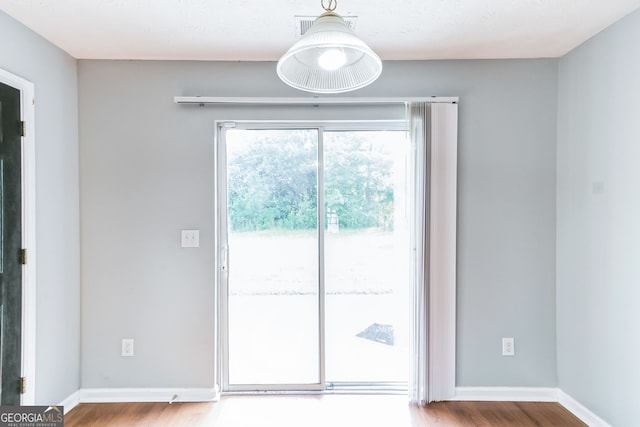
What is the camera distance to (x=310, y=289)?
8.59 feet

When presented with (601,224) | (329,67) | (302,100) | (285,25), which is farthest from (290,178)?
(601,224)

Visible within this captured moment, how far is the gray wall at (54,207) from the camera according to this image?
212cm

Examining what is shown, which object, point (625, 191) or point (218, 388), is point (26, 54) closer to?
point (218, 388)

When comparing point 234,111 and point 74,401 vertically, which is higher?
point 234,111

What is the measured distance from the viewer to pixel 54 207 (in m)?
2.27

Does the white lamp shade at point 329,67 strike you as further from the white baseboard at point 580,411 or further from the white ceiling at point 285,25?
the white baseboard at point 580,411

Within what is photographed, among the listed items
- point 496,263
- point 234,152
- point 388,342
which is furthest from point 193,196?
point 496,263

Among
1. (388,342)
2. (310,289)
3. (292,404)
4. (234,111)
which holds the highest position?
(234,111)

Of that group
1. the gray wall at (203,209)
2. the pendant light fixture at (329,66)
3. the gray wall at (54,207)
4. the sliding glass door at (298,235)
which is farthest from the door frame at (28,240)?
the pendant light fixture at (329,66)

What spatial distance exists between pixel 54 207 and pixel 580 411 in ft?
11.9

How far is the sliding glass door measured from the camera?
2.62 meters

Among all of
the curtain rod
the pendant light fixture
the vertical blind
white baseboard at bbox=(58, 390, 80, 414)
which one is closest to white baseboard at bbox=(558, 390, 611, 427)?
the vertical blind

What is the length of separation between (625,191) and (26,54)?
3.48m

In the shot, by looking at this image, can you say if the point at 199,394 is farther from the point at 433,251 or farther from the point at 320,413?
the point at 433,251
